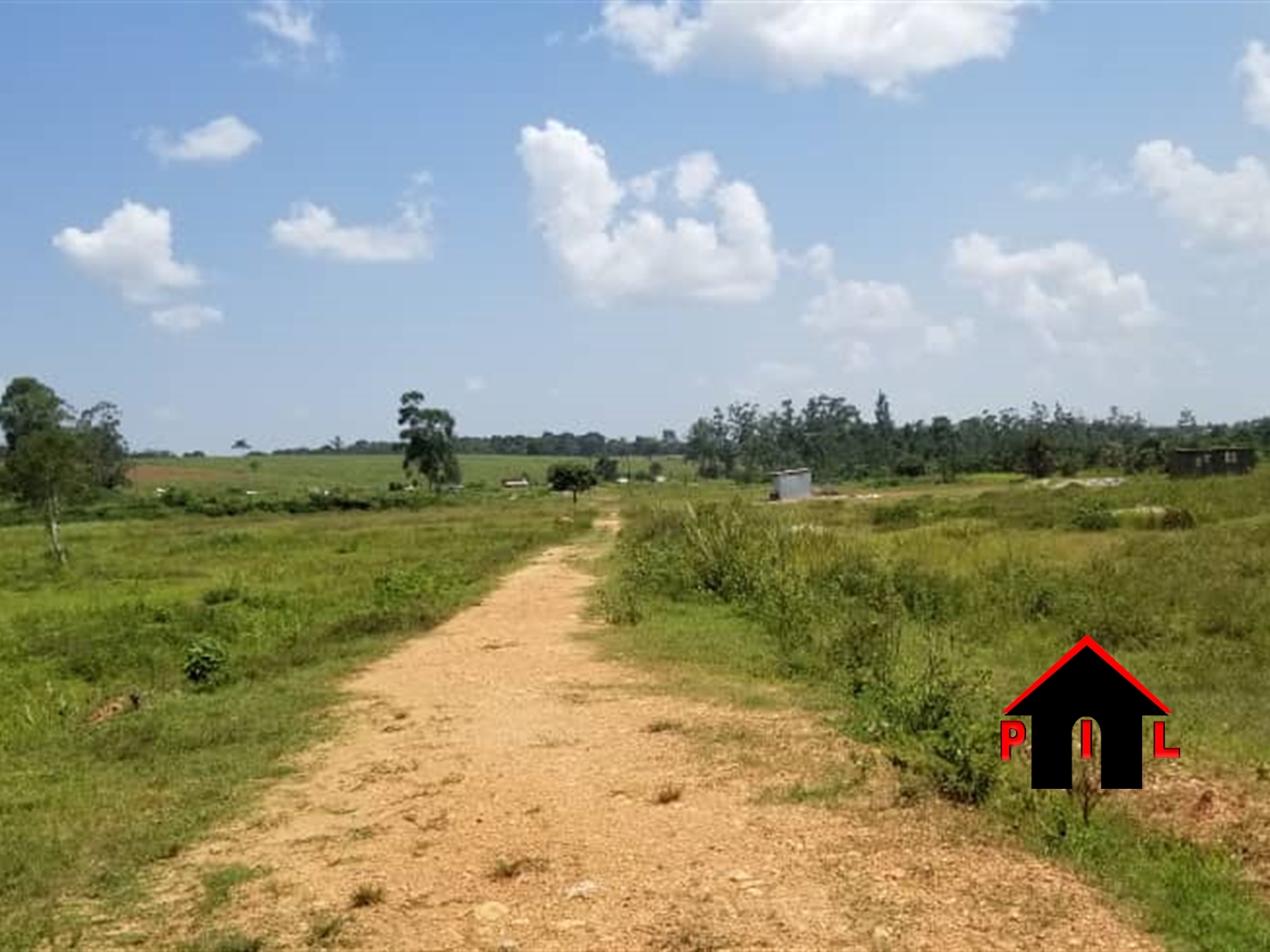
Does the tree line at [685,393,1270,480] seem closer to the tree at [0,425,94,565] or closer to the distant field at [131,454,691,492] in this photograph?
the distant field at [131,454,691,492]

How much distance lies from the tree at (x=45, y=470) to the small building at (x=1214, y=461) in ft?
152

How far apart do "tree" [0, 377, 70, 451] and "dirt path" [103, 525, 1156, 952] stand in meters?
65.8

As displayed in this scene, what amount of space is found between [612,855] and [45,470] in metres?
34.0

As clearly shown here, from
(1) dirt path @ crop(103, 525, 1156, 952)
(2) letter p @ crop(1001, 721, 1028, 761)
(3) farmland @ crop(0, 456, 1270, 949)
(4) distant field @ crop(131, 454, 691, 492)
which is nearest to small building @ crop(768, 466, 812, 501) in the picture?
(3) farmland @ crop(0, 456, 1270, 949)

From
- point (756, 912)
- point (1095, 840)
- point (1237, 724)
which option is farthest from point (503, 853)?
point (1237, 724)

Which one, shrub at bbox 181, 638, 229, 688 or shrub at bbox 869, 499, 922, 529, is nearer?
shrub at bbox 181, 638, 229, 688

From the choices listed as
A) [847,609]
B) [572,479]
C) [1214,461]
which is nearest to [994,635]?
[847,609]

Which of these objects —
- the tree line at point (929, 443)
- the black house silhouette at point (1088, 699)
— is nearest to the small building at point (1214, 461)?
the tree line at point (929, 443)

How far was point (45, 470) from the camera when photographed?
3494 cm

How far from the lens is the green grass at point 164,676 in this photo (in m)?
6.82

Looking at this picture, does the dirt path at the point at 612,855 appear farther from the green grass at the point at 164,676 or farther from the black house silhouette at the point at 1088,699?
the black house silhouette at the point at 1088,699

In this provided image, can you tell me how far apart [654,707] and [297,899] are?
4.64 metres

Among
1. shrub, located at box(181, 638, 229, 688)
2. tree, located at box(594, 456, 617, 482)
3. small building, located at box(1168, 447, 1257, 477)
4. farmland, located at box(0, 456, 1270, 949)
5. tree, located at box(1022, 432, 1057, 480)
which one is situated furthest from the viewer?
tree, located at box(594, 456, 617, 482)

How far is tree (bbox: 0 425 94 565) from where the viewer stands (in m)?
34.9
